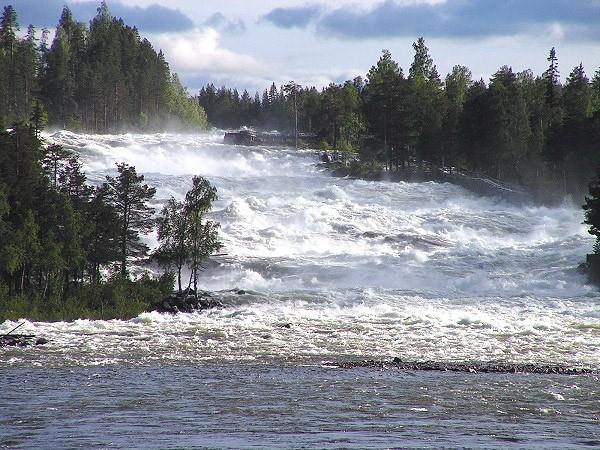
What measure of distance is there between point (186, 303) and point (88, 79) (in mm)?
89483

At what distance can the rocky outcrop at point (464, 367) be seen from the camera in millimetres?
24984

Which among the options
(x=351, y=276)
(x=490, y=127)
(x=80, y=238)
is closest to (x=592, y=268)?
(x=351, y=276)

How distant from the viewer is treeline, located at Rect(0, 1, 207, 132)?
114 metres

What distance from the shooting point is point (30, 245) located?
125 feet

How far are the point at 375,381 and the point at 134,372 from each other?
21.0 ft

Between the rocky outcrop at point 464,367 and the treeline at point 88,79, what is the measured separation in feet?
287

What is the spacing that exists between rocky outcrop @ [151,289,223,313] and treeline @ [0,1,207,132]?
71023mm

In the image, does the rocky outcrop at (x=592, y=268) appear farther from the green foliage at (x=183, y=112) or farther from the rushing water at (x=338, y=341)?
the green foliage at (x=183, y=112)

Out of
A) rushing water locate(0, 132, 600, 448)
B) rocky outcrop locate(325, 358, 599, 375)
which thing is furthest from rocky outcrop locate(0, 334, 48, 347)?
rocky outcrop locate(325, 358, 599, 375)

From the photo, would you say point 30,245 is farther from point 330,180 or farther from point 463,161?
point 463,161

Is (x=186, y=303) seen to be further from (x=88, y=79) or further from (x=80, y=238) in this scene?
(x=88, y=79)

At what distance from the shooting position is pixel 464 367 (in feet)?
83.7

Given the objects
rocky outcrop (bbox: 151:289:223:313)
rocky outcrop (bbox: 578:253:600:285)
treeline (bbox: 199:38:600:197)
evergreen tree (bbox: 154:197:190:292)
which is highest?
treeline (bbox: 199:38:600:197)

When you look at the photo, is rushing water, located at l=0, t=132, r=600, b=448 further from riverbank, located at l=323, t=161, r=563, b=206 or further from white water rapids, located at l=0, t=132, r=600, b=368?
riverbank, located at l=323, t=161, r=563, b=206
